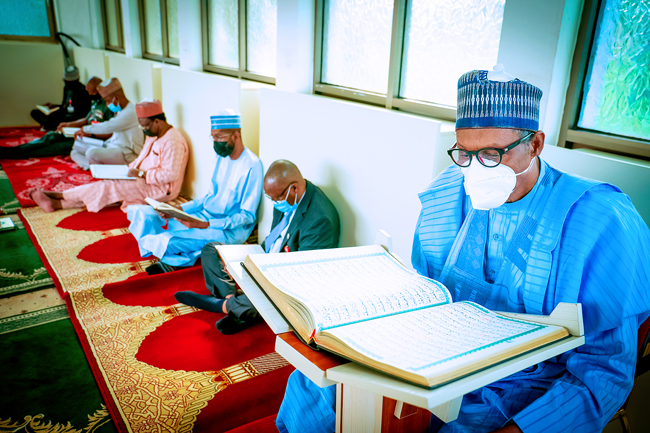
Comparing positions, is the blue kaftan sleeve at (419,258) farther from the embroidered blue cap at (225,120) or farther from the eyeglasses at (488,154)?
the embroidered blue cap at (225,120)

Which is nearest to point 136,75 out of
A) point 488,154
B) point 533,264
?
point 488,154

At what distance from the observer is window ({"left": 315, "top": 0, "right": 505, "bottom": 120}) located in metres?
2.16

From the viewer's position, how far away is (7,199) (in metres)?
4.70

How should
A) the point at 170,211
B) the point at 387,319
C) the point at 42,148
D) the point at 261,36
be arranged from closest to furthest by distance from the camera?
the point at 387,319 < the point at 170,211 < the point at 261,36 < the point at 42,148

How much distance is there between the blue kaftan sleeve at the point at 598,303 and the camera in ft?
3.41

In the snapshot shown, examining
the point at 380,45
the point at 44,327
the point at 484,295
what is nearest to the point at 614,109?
the point at 484,295

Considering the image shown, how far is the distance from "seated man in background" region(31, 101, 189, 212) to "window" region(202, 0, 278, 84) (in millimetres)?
811

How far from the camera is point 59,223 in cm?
414

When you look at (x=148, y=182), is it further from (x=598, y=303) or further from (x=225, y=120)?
(x=598, y=303)

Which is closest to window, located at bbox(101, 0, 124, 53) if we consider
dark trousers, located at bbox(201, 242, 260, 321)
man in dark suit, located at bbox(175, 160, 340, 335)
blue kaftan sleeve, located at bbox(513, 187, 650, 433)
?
dark trousers, located at bbox(201, 242, 260, 321)

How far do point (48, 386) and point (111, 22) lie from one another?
7.04m

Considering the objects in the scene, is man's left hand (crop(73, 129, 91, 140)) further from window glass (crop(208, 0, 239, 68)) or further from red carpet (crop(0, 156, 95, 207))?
window glass (crop(208, 0, 239, 68))

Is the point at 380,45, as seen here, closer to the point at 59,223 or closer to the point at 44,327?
the point at 44,327

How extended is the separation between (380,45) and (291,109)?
71cm
